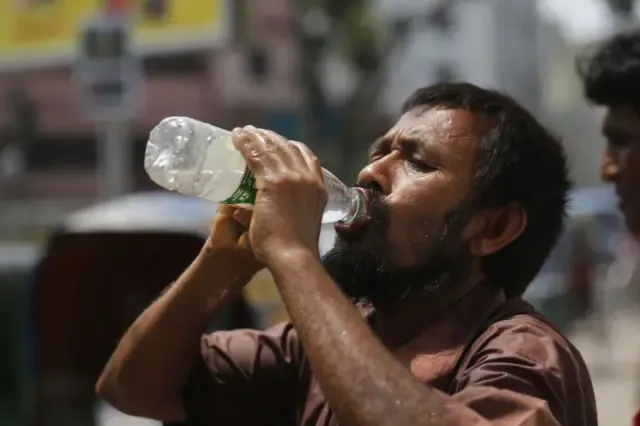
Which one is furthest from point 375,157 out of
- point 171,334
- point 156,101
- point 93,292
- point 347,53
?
point 156,101

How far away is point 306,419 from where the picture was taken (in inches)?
56.0

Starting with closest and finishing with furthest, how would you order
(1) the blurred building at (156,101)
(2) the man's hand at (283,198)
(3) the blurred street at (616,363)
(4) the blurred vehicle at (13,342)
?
(2) the man's hand at (283,198) < (4) the blurred vehicle at (13,342) < (3) the blurred street at (616,363) < (1) the blurred building at (156,101)

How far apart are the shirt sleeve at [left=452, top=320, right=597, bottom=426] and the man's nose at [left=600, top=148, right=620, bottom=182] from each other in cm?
56

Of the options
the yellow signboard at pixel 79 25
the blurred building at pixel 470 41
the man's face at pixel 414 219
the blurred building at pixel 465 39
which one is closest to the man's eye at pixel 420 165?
the man's face at pixel 414 219

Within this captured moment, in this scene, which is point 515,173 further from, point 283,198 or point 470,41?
point 470,41

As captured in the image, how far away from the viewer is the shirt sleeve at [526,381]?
1.12 m

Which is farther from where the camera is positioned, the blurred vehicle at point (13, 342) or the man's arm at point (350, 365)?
the blurred vehicle at point (13, 342)

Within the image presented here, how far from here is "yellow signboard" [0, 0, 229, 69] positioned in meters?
5.60

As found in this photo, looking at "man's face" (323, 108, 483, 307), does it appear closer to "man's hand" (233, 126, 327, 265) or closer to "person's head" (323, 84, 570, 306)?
"person's head" (323, 84, 570, 306)

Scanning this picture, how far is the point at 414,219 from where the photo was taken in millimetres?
1346

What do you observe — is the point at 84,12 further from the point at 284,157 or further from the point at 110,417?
the point at 284,157

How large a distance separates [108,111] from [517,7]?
6.92 metres

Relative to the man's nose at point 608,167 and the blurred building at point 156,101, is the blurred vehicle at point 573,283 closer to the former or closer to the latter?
the blurred building at point 156,101

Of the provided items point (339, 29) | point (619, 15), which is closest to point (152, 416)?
point (619, 15)
